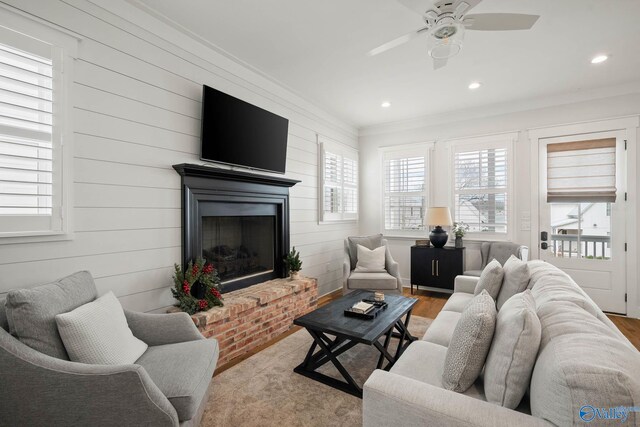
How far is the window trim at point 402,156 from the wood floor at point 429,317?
93 centimetres

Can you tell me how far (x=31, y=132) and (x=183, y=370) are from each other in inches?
65.7

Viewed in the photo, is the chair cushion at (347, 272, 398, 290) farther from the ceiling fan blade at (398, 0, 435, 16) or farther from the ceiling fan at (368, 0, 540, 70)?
the ceiling fan blade at (398, 0, 435, 16)

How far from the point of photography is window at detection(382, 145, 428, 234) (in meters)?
5.06

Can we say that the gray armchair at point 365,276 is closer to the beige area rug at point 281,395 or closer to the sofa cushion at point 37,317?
the beige area rug at point 281,395

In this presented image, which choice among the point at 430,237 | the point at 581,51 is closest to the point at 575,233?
the point at 430,237

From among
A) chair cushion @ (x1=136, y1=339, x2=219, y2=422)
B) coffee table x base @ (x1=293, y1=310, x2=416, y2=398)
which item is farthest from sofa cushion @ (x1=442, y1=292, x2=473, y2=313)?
chair cushion @ (x1=136, y1=339, x2=219, y2=422)

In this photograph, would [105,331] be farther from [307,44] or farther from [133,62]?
[307,44]

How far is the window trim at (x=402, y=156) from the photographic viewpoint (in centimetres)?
497

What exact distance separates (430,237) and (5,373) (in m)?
4.49

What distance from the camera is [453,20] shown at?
192 centimetres

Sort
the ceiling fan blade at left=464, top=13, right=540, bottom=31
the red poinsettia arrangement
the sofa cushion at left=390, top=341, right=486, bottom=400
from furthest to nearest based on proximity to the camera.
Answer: the red poinsettia arrangement, the ceiling fan blade at left=464, top=13, right=540, bottom=31, the sofa cushion at left=390, top=341, right=486, bottom=400

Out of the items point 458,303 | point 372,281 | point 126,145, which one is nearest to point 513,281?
point 458,303

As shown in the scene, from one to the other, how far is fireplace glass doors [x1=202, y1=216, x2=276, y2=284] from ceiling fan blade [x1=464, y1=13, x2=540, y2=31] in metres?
2.59

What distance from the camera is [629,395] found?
33.8 inches
